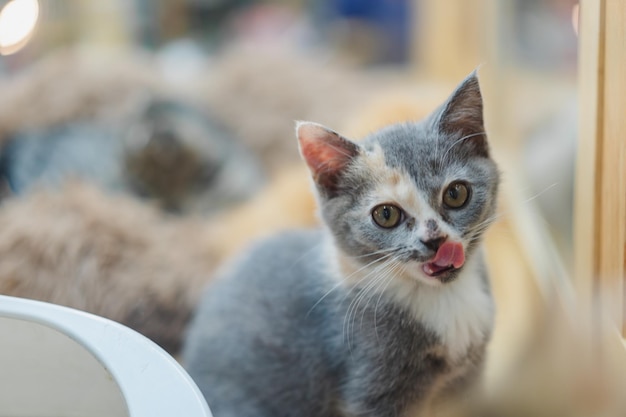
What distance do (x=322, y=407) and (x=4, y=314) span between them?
378 millimetres

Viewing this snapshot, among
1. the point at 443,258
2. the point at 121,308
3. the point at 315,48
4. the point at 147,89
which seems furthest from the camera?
the point at 315,48

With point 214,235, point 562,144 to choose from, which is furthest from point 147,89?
point 562,144

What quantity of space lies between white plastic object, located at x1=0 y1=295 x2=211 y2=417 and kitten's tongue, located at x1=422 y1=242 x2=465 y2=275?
0.26 meters

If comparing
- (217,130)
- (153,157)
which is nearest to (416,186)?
(153,157)

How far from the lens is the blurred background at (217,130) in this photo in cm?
105

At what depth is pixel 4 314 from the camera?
0.72 metres

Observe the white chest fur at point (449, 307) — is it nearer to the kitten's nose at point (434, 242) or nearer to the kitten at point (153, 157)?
the kitten's nose at point (434, 242)

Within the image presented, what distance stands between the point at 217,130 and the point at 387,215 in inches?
42.3

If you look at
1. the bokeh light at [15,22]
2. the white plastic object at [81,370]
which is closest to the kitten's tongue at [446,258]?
the white plastic object at [81,370]

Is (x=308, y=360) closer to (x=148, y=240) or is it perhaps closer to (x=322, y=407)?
(x=322, y=407)

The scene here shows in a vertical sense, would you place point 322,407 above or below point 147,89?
below

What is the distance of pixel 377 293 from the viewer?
81 centimetres

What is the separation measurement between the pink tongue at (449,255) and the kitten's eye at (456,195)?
5 cm

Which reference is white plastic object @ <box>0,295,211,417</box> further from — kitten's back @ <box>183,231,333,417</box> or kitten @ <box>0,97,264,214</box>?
kitten @ <box>0,97,264,214</box>
